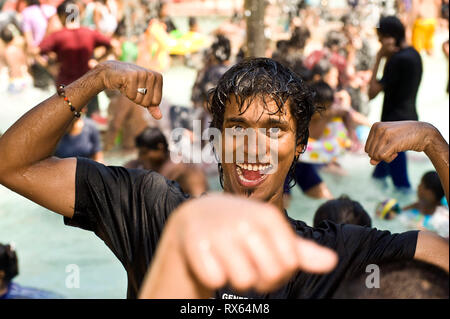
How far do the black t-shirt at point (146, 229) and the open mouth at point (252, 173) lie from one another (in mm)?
153

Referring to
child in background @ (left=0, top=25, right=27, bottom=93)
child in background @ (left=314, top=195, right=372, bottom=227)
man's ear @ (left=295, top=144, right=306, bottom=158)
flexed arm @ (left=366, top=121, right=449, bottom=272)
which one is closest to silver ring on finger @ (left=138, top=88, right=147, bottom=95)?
man's ear @ (left=295, top=144, right=306, bottom=158)

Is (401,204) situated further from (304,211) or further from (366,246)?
(366,246)

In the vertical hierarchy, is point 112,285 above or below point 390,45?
below

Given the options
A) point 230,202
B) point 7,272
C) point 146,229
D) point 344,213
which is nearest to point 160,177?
point 146,229

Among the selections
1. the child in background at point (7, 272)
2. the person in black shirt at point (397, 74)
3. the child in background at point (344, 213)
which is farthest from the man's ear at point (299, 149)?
the person in black shirt at point (397, 74)

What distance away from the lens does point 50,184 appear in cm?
180

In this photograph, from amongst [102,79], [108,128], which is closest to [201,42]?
[108,128]

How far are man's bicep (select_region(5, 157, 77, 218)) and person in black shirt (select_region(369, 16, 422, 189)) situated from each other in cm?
430

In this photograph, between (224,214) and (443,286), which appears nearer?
(224,214)

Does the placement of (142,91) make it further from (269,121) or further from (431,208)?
(431,208)

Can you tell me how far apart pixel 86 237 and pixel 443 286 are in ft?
16.2

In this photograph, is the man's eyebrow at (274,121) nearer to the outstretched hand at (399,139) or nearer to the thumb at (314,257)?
the outstretched hand at (399,139)

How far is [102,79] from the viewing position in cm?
187

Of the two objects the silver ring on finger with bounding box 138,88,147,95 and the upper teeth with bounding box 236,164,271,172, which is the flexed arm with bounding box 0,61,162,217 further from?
the upper teeth with bounding box 236,164,271,172
